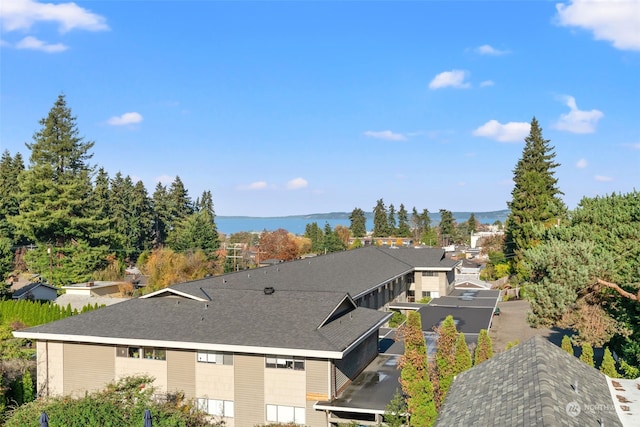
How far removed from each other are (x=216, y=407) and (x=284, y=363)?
13.6 ft

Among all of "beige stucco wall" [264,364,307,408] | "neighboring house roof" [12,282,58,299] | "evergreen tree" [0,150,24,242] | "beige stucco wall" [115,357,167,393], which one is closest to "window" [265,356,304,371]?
"beige stucco wall" [264,364,307,408]

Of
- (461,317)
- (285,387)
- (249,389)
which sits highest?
(285,387)

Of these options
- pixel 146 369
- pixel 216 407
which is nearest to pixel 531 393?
pixel 216 407

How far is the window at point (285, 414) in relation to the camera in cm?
2186

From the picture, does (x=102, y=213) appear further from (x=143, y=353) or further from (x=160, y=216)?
(x=143, y=353)

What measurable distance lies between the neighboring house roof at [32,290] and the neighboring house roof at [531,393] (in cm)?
5285

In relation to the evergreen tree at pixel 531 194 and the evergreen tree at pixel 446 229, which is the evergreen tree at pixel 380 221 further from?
the evergreen tree at pixel 531 194

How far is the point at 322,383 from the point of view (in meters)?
21.7

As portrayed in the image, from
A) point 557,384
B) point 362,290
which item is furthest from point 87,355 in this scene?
point 557,384

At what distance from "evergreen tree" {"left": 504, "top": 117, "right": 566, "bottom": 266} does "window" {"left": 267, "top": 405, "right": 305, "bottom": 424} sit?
5160 centimetres

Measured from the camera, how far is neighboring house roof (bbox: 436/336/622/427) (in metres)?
11.7

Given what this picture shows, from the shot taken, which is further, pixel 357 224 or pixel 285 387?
pixel 357 224

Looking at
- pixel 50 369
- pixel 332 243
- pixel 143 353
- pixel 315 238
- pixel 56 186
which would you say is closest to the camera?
pixel 143 353

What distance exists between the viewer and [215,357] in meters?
23.2
